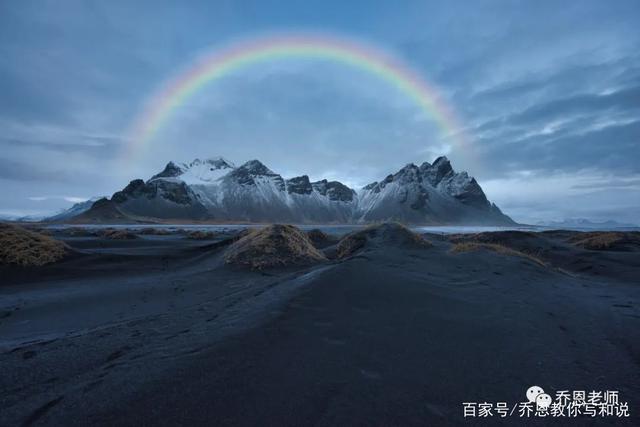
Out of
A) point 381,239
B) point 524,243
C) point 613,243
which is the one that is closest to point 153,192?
point 381,239

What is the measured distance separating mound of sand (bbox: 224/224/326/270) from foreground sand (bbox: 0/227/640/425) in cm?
207

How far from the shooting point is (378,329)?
4.02 metres

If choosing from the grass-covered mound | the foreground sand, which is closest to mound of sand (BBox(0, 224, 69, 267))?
the foreground sand

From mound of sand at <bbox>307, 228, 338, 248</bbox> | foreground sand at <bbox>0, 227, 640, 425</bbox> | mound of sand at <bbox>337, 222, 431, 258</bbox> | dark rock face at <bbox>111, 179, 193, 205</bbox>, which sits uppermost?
dark rock face at <bbox>111, 179, 193, 205</bbox>

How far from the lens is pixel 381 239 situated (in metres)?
13.0

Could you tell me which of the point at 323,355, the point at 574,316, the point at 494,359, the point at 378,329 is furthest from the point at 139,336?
the point at 574,316

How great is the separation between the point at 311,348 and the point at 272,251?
6.91 meters

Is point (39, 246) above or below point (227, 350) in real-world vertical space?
above

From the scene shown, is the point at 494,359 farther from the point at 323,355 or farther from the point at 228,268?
the point at 228,268

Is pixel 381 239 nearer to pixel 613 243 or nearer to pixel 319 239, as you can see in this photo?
pixel 319 239

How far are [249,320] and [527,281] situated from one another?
7059 mm

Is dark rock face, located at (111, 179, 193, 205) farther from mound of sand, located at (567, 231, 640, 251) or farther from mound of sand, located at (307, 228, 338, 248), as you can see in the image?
mound of sand, located at (567, 231, 640, 251)

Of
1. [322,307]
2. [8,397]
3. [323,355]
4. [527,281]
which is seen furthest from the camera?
[527,281]

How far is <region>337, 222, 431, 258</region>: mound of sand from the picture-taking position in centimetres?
1230
